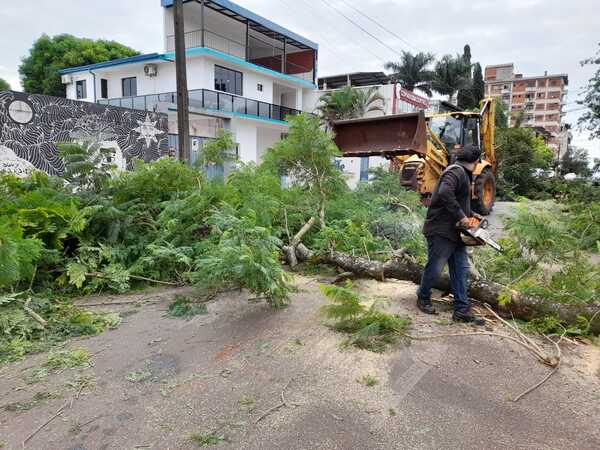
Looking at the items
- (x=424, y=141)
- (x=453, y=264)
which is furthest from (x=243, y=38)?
(x=453, y=264)

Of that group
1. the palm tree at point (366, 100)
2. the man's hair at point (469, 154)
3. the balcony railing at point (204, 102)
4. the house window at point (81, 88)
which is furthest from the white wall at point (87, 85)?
the man's hair at point (469, 154)

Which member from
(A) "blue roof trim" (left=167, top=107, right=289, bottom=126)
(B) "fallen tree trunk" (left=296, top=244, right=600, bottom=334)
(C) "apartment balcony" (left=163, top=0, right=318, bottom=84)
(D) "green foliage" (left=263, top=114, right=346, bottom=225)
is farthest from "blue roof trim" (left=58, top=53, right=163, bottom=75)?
(B) "fallen tree trunk" (left=296, top=244, right=600, bottom=334)

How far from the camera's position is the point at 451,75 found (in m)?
35.6

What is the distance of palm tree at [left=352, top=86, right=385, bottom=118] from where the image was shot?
27.3 m

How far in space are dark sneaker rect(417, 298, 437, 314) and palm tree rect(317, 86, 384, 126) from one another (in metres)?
23.6

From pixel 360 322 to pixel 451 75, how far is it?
121 feet

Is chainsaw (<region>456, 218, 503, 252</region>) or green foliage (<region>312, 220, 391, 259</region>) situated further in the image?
green foliage (<region>312, 220, 391, 259</region>)

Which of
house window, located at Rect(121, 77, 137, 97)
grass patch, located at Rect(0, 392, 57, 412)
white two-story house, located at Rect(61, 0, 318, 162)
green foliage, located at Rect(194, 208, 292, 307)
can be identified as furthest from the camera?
house window, located at Rect(121, 77, 137, 97)

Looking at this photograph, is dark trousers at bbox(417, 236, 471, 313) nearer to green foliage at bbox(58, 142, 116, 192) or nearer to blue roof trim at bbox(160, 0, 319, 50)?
green foliage at bbox(58, 142, 116, 192)

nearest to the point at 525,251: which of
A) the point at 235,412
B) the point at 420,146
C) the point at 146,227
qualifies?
the point at 420,146

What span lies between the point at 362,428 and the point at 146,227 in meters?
4.40

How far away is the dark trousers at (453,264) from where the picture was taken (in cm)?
424

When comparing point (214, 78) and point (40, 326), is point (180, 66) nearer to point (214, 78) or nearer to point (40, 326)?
point (40, 326)

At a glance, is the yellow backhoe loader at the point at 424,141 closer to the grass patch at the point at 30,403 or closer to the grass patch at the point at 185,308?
the grass patch at the point at 185,308
